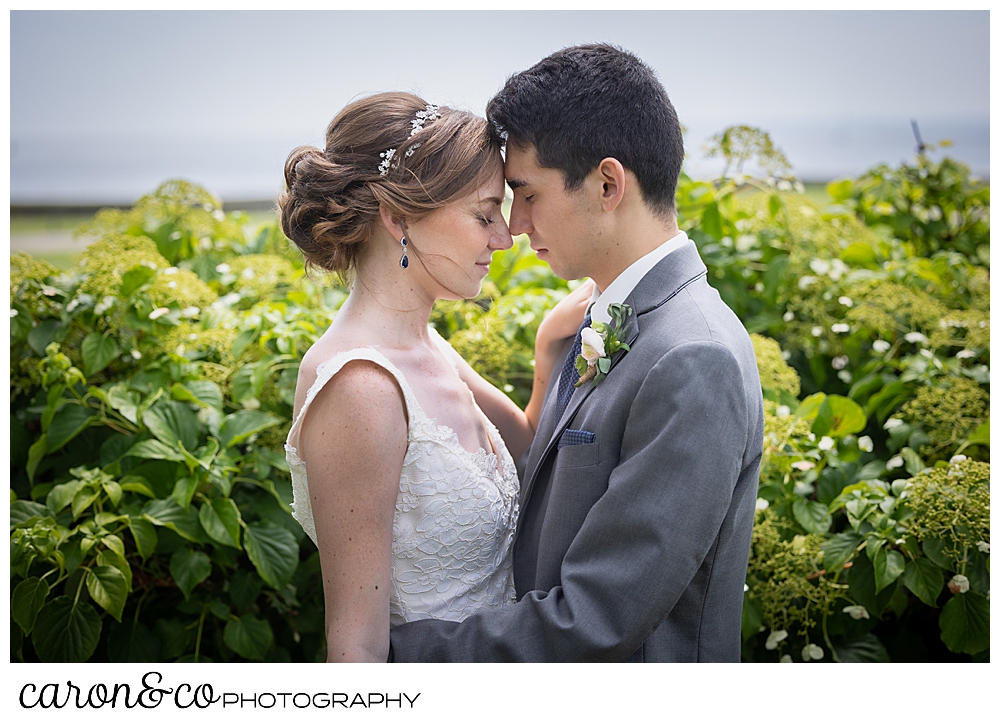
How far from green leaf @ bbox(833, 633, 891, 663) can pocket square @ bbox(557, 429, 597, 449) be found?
1063mm

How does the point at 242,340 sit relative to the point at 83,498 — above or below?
above

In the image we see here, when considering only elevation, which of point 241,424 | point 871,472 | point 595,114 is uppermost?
point 595,114

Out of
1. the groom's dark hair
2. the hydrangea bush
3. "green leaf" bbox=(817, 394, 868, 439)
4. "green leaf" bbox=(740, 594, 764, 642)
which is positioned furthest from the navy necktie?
"green leaf" bbox=(817, 394, 868, 439)

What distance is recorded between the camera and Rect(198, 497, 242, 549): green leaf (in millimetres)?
1787

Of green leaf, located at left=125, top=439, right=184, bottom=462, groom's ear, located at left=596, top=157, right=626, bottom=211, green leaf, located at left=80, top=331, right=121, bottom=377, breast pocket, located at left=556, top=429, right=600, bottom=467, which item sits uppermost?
groom's ear, located at left=596, top=157, right=626, bottom=211

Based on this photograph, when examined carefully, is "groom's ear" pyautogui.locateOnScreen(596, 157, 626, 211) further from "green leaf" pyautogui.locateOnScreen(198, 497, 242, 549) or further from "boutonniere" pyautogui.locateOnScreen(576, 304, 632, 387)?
"green leaf" pyautogui.locateOnScreen(198, 497, 242, 549)

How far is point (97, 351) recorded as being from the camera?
6.82 feet

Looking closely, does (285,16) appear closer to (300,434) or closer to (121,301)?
(121,301)

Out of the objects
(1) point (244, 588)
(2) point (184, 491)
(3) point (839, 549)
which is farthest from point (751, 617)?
(2) point (184, 491)

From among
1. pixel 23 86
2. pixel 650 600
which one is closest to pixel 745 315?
pixel 650 600

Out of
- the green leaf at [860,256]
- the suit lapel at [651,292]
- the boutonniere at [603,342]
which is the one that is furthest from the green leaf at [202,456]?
the green leaf at [860,256]

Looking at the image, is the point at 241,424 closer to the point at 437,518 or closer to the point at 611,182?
the point at 437,518

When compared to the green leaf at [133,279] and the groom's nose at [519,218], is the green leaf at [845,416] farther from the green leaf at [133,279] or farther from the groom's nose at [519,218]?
the green leaf at [133,279]

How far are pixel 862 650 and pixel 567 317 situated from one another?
3.79ft
